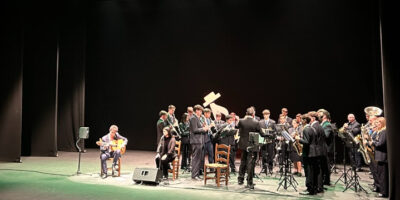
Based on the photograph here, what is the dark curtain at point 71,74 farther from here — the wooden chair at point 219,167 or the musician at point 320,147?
the musician at point 320,147

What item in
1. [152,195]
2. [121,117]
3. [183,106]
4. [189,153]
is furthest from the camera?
[121,117]

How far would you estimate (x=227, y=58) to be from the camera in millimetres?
12031

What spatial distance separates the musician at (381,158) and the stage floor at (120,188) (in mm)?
253

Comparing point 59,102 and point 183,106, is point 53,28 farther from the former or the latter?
point 183,106

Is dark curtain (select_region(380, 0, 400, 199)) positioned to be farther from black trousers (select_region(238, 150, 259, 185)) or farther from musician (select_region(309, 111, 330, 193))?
black trousers (select_region(238, 150, 259, 185))

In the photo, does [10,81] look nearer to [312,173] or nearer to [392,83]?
[312,173]

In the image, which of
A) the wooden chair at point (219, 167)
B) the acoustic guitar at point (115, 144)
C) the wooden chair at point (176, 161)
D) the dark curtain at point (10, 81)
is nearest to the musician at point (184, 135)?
the wooden chair at point (176, 161)

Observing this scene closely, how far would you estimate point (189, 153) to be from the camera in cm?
953

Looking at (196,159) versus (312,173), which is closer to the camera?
(312,173)

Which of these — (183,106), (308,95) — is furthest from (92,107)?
(308,95)

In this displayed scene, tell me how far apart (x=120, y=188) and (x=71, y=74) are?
24.7 ft

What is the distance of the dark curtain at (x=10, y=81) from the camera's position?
35.0 ft

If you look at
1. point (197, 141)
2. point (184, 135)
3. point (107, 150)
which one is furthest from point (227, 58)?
point (107, 150)

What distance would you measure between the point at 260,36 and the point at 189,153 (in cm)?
472
